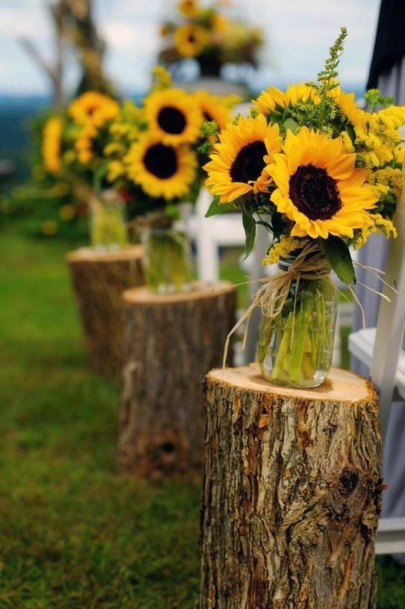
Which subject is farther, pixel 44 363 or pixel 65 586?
pixel 44 363

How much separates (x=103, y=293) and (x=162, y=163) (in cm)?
137

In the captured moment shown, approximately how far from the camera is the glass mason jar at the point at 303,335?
145 cm

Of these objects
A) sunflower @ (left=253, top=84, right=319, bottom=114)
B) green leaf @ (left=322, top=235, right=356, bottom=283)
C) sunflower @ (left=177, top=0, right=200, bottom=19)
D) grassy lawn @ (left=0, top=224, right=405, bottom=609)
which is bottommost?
grassy lawn @ (left=0, top=224, right=405, bottom=609)

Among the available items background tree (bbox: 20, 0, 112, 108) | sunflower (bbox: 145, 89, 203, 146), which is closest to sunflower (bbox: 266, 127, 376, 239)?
sunflower (bbox: 145, 89, 203, 146)

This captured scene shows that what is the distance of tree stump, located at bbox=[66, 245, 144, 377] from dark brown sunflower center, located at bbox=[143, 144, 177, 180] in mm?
1232

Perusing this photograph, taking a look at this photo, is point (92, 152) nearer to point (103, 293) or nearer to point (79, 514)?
point (103, 293)

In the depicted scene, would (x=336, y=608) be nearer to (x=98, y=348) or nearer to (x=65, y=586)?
(x=65, y=586)

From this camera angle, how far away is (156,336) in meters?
2.47

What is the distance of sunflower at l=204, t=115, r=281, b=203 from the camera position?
136 centimetres

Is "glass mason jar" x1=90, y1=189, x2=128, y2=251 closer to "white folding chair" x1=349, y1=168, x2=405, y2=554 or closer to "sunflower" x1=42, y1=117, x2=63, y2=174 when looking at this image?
"sunflower" x1=42, y1=117, x2=63, y2=174

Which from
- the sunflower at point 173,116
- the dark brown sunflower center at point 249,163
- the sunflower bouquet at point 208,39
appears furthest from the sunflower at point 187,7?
the dark brown sunflower center at point 249,163

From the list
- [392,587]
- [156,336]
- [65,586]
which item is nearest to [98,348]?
[156,336]

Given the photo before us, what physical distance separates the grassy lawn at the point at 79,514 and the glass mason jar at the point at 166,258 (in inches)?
25.5

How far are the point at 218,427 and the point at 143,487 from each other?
111 cm
